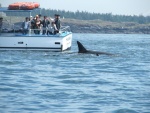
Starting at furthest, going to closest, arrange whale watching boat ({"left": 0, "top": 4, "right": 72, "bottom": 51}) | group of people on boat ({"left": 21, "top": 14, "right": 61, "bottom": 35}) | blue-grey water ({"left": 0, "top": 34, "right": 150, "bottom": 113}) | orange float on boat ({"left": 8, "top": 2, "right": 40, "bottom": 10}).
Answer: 1. orange float on boat ({"left": 8, "top": 2, "right": 40, "bottom": 10})
2. group of people on boat ({"left": 21, "top": 14, "right": 61, "bottom": 35})
3. whale watching boat ({"left": 0, "top": 4, "right": 72, "bottom": 51})
4. blue-grey water ({"left": 0, "top": 34, "right": 150, "bottom": 113})

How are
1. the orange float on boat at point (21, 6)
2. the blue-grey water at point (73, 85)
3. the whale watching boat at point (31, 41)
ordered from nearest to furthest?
the blue-grey water at point (73, 85)
the whale watching boat at point (31, 41)
the orange float on boat at point (21, 6)

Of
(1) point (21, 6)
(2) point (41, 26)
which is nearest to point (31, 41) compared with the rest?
(2) point (41, 26)

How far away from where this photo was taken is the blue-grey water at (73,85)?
22.2 meters

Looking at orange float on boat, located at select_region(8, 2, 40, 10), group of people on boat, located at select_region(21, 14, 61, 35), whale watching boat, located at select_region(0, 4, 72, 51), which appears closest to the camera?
whale watching boat, located at select_region(0, 4, 72, 51)

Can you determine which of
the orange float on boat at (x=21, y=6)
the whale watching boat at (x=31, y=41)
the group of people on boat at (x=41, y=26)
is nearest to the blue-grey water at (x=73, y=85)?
the whale watching boat at (x=31, y=41)

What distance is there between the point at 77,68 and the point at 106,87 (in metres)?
8.93

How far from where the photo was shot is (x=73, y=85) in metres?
27.4

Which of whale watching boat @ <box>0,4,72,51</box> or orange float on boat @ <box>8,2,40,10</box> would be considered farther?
orange float on boat @ <box>8,2,40,10</box>

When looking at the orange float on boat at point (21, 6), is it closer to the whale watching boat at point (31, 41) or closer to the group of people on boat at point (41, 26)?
the group of people on boat at point (41, 26)

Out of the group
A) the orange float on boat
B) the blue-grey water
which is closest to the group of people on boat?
the orange float on boat

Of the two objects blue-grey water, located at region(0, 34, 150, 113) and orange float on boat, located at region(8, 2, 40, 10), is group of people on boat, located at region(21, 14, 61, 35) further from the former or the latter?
blue-grey water, located at region(0, 34, 150, 113)

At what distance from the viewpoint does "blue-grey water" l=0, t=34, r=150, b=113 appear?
874 inches

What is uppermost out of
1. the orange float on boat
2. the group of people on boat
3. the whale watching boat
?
the orange float on boat

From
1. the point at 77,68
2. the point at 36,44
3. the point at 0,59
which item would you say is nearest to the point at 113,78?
the point at 77,68
